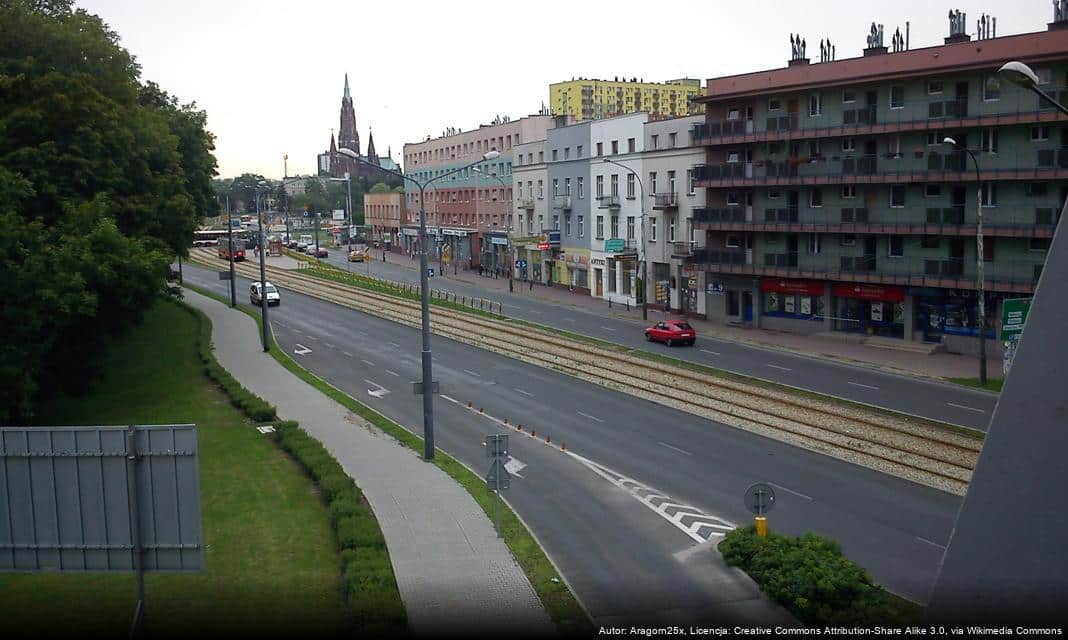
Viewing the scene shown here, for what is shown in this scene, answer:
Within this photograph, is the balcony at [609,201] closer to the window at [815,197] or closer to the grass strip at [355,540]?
the window at [815,197]

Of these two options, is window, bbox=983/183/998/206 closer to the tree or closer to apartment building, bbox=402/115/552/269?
the tree

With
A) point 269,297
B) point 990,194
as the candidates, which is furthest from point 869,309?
point 269,297

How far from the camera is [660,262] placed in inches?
2226

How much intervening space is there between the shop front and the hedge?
98.2ft

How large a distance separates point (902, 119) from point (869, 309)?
28.2ft

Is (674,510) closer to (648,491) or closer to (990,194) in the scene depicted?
(648,491)

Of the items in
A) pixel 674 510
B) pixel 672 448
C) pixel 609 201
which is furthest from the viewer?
pixel 609 201

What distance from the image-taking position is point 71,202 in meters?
28.2

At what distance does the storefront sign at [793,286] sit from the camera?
45.6m

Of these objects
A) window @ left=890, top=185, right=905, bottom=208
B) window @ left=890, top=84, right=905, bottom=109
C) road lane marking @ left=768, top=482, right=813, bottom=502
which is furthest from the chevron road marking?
window @ left=890, top=84, right=905, bottom=109

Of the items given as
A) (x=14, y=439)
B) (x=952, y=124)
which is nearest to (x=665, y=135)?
(x=952, y=124)

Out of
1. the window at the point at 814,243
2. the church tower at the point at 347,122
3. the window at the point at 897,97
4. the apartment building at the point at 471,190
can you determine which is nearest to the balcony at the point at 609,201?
the apartment building at the point at 471,190

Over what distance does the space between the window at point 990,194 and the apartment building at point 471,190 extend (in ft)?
142

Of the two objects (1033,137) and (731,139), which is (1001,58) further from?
(731,139)
